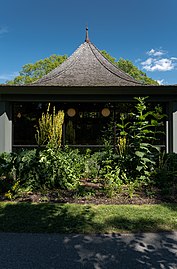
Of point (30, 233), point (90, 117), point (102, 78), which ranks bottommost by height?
point (30, 233)

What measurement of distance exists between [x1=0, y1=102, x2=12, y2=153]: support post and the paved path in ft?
18.0

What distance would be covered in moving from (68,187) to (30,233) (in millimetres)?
1983

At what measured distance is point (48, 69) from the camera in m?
27.3

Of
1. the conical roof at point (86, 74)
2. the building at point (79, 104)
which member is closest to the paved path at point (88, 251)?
the building at point (79, 104)

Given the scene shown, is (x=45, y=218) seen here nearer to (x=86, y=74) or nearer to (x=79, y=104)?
(x=79, y=104)

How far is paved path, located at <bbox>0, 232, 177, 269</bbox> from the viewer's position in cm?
216

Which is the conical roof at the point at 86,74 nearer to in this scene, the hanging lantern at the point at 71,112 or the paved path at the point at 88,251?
the hanging lantern at the point at 71,112

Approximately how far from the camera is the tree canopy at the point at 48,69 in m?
26.8

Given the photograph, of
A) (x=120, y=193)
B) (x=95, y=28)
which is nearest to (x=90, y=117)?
(x=120, y=193)

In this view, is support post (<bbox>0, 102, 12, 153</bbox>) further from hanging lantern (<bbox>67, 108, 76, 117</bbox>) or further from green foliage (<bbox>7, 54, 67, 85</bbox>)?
green foliage (<bbox>7, 54, 67, 85</bbox>)

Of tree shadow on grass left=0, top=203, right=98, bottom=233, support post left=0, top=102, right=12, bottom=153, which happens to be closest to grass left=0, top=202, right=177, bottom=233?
tree shadow on grass left=0, top=203, right=98, bottom=233

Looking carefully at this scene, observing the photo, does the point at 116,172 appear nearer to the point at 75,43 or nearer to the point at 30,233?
the point at 30,233

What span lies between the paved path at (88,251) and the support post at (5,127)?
215 inches

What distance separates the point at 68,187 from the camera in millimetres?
4797
